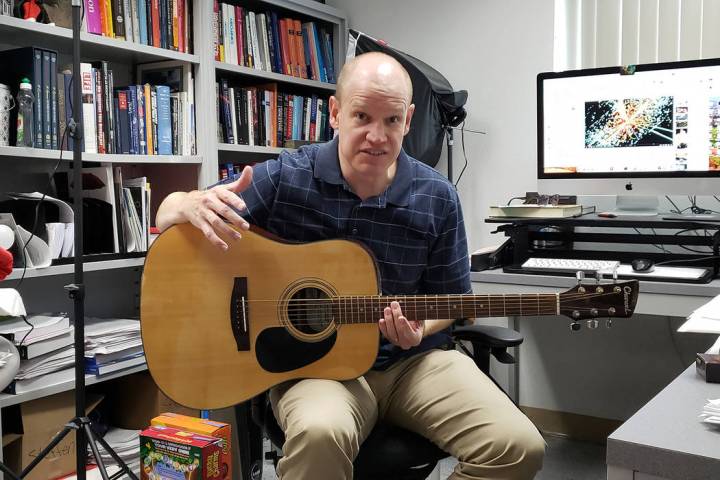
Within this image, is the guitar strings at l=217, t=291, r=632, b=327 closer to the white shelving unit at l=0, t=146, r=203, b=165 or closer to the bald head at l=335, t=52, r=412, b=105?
the bald head at l=335, t=52, r=412, b=105

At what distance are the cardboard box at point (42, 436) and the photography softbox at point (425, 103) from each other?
1.51m

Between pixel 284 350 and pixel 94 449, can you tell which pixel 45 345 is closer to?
pixel 94 449

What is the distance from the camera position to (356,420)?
144 centimetres

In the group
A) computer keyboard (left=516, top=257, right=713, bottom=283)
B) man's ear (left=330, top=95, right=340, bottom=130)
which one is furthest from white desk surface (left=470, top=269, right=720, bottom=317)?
man's ear (left=330, top=95, right=340, bottom=130)

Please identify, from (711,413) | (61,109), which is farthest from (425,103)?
(711,413)

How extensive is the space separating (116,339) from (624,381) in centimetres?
190

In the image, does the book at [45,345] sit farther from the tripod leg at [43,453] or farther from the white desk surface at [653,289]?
the white desk surface at [653,289]

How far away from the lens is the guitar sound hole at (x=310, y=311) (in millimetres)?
1525

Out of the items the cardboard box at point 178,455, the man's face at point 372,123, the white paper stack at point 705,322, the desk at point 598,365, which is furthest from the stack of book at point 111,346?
the white paper stack at point 705,322

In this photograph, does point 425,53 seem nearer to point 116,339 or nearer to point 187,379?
point 116,339

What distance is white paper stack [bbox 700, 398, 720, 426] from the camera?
2.48ft

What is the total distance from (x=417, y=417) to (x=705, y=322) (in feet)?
2.22

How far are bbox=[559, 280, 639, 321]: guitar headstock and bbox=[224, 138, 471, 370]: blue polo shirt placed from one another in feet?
1.22

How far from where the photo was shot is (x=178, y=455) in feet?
6.80
